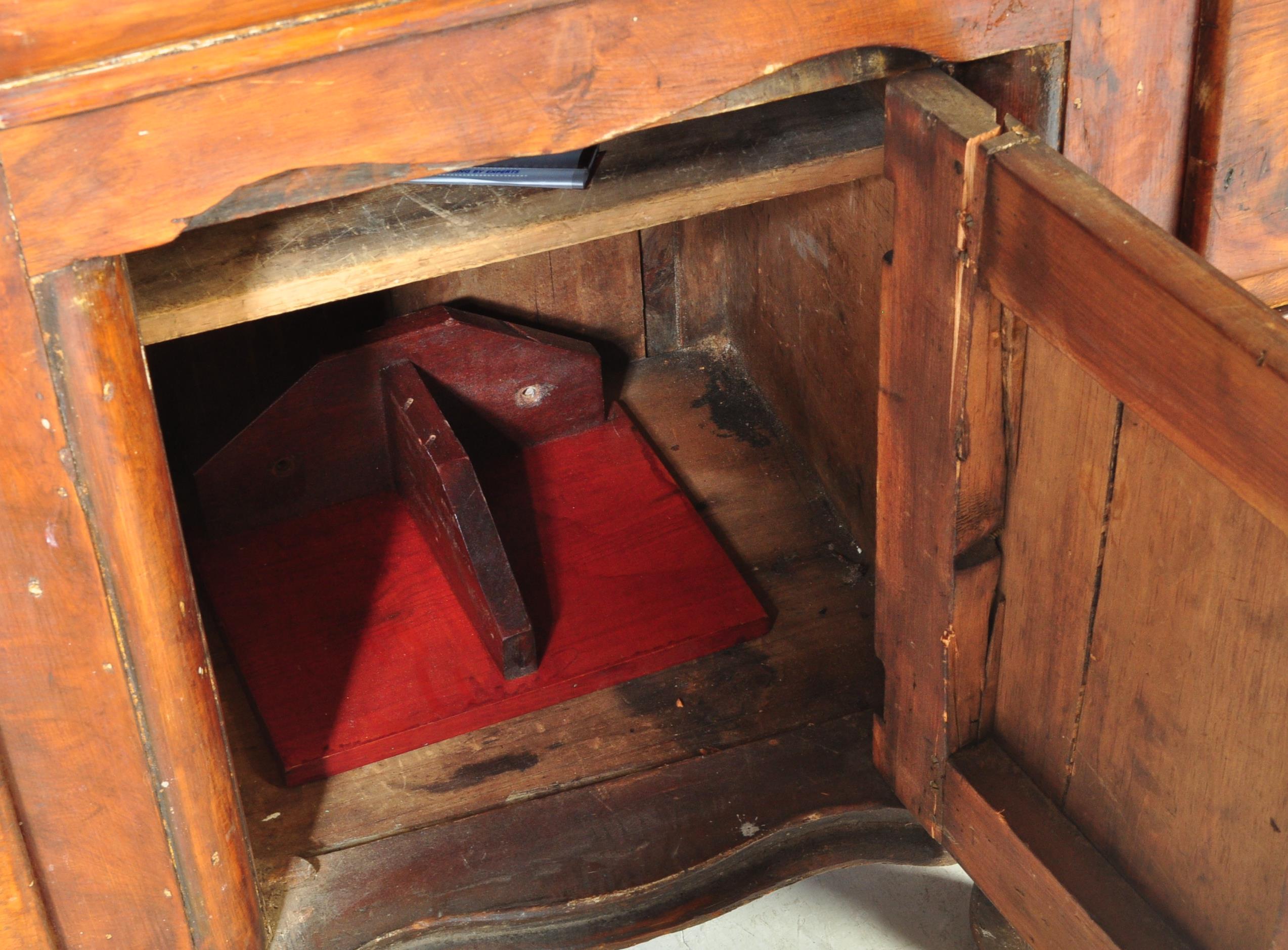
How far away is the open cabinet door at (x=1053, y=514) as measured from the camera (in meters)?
0.68

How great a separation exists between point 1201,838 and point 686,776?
486mm

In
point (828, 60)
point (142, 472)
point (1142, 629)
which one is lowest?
point (1142, 629)

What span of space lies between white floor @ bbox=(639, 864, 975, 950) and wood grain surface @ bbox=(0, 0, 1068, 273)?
962 mm

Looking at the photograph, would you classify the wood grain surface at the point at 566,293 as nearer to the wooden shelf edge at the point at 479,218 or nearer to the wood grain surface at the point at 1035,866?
the wooden shelf edge at the point at 479,218

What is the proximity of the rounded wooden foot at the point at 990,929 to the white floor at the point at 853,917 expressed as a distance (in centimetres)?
33

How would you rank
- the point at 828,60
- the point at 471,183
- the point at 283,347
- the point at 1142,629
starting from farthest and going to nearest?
the point at 283,347, the point at 471,183, the point at 828,60, the point at 1142,629

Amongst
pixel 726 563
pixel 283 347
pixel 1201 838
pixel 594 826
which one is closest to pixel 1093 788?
pixel 1201 838

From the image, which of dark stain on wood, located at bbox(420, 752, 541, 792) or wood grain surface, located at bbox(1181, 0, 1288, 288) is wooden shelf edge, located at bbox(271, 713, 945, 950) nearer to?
dark stain on wood, located at bbox(420, 752, 541, 792)

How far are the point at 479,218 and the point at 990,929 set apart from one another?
2.33 ft

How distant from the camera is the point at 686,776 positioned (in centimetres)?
121

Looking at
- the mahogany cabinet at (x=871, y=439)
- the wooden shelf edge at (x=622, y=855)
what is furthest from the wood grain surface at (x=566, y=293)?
the wooden shelf edge at (x=622, y=855)

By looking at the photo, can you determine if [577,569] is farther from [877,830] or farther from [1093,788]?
[1093,788]

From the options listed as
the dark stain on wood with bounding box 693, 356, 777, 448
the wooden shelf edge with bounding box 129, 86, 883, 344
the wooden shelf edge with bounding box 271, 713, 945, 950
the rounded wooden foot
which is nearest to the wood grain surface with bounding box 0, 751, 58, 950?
the wooden shelf edge with bounding box 271, 713, 945, 950

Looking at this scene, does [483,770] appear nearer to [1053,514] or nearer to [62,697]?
[62,697]
